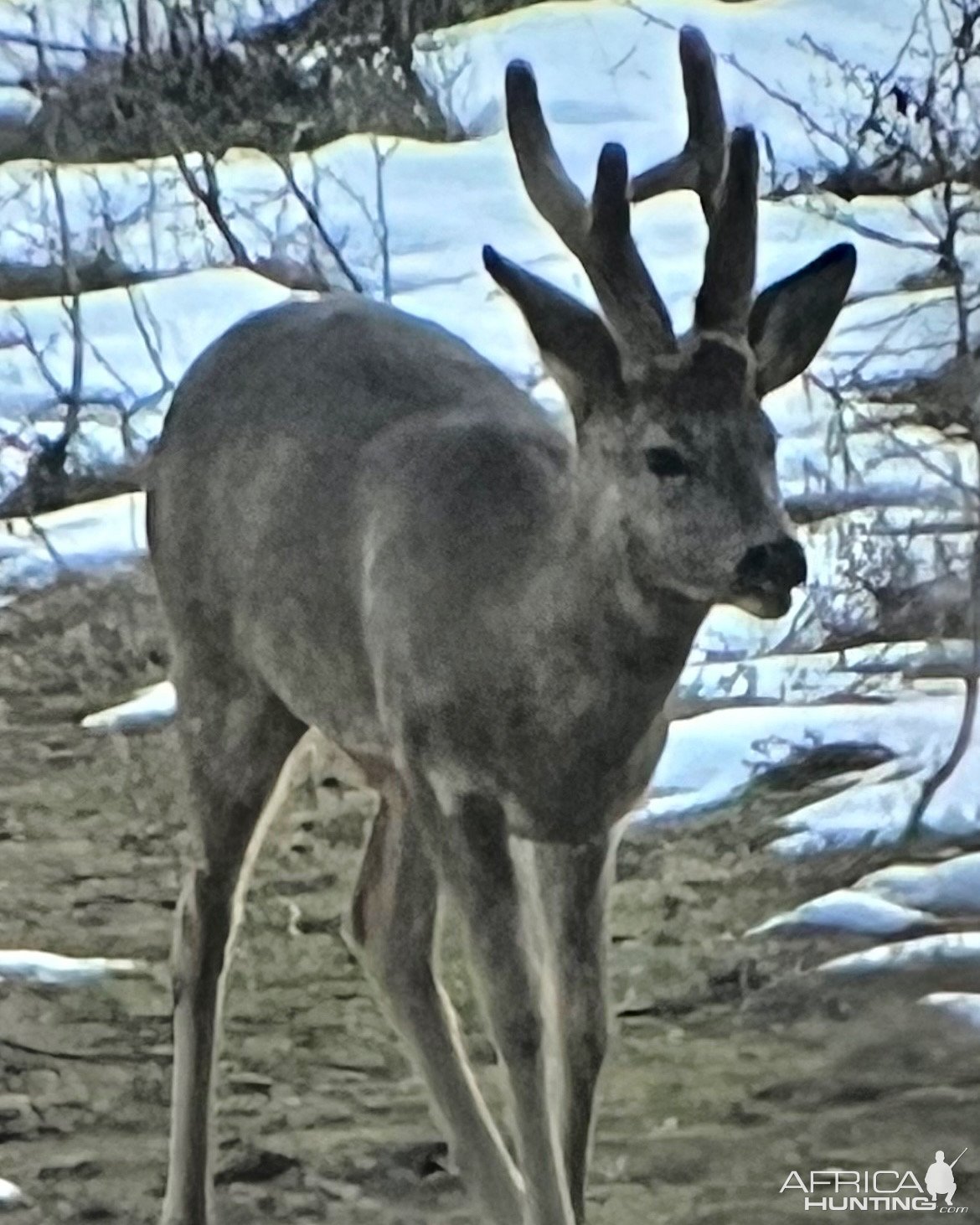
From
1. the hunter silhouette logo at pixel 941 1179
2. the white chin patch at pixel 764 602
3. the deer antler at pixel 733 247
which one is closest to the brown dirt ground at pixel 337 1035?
the hunter silhouette logo at pixel 941 1179

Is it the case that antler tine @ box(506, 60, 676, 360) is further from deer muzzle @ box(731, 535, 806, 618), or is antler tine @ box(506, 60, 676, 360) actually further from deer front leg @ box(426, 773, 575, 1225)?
deer front leg @ box(426, 773, 575, 1225)

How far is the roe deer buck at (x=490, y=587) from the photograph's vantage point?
868 millimetres

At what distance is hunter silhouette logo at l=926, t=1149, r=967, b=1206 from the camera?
3.57 feet

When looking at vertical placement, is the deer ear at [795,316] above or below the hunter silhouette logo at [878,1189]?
above

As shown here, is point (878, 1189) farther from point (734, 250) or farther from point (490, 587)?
point (734, 250)

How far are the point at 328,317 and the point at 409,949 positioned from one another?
0.44 metres

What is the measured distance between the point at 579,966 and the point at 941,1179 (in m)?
0.32

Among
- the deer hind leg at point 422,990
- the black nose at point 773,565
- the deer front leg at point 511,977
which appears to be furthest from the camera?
the deer hind leg at point 422,990

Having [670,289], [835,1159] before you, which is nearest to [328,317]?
[670,289]

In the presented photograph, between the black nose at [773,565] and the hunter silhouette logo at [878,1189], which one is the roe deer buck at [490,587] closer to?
the black nose at [773,565]

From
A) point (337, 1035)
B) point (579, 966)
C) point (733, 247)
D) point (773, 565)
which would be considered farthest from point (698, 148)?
point (337, 1035)

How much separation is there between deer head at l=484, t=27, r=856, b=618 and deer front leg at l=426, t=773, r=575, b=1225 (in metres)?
0.20

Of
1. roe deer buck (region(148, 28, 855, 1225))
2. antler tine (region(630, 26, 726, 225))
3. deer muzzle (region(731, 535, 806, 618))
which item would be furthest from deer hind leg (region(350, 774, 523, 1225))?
antler tine (region(630, 26, 726, 225))

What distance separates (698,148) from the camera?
0.99m
